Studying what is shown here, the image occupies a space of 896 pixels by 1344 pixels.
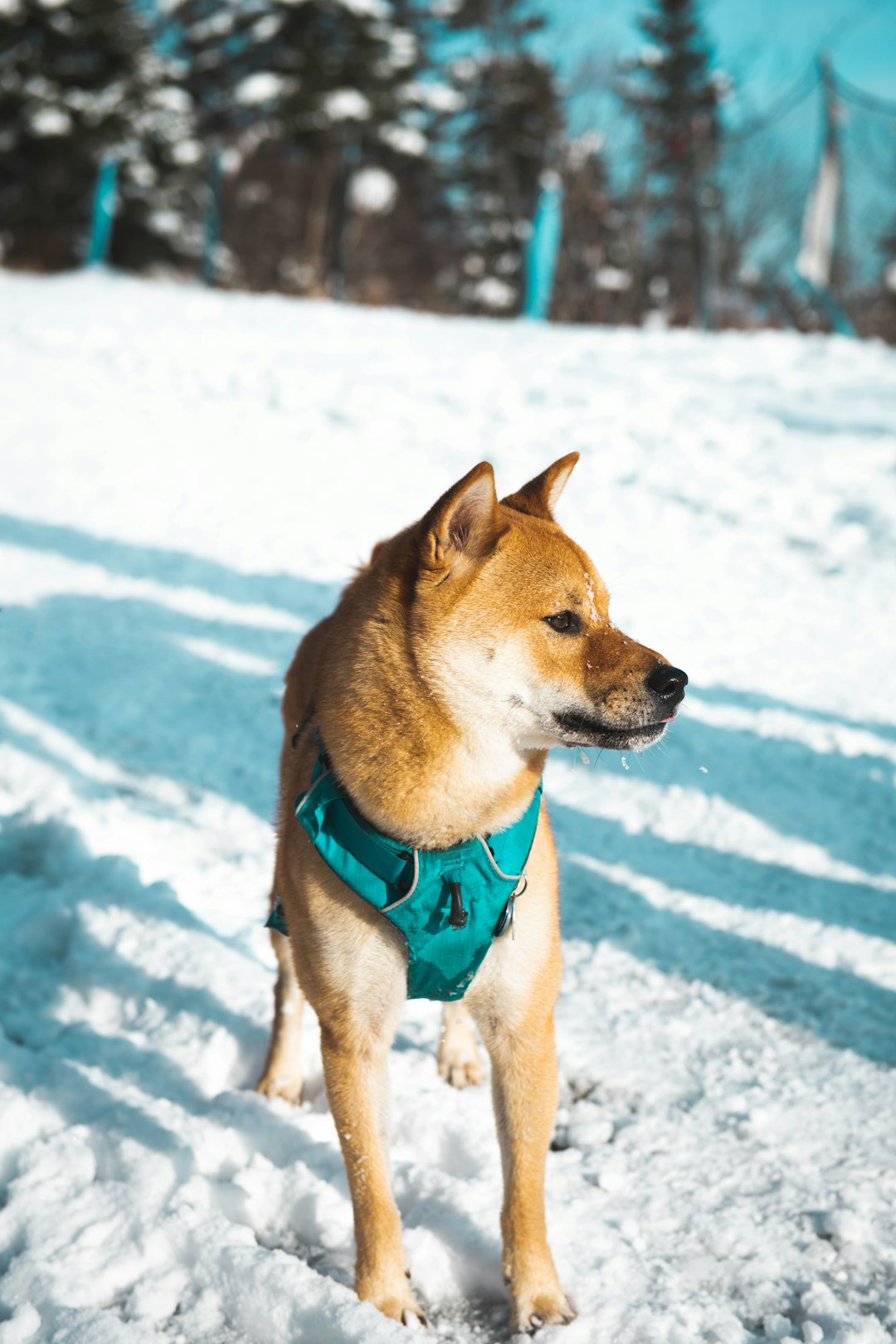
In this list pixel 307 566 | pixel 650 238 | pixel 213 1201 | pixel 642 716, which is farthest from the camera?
pixel 650 238

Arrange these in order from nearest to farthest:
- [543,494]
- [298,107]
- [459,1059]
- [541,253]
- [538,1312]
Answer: [538,1312] → [543,494] → [459,1059] → [541,253] → [298,107]

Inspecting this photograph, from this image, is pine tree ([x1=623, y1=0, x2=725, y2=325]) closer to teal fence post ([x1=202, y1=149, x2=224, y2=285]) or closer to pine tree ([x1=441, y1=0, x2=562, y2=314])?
pine tree ([x1=441, y1=0, x2=562, y2=314])

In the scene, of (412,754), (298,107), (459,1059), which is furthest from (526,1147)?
(298,107)

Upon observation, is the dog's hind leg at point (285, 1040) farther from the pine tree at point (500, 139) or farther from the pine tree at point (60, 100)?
the pine tree at point (500, 139)

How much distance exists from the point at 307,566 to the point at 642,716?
16.9ft

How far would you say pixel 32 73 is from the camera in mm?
25422

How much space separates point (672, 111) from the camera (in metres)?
28.1

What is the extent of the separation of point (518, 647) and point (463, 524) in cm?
31

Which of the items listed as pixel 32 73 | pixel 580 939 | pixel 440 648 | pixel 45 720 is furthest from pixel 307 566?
pixel 32 73

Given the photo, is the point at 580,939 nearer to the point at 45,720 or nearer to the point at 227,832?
the point at 227,832

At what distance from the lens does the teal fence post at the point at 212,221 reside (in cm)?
1771

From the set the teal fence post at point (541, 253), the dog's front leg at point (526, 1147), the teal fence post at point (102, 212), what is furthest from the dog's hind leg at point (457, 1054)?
the teal fence post at point (102, 212)

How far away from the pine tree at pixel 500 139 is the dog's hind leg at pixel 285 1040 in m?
27.9

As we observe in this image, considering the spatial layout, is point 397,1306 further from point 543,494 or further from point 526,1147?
point 543,494
